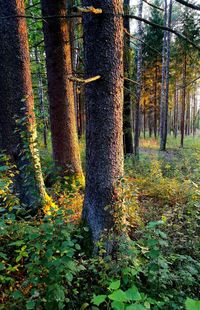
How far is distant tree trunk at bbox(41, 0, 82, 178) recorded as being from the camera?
17.3ft

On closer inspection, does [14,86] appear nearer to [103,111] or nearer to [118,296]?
[103,111]

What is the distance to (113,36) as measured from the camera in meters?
2.88

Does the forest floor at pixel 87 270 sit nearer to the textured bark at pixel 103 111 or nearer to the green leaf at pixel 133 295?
the green leaf at pixel 133 295

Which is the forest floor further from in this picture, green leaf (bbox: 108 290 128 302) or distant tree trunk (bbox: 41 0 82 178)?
distant tree trunk (bbox: 41 0 82 178)

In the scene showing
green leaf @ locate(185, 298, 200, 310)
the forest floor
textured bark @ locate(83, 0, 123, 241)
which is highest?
textured bark @ locate(83, 0, 123, 241)

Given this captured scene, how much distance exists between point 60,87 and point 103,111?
2.89 meters

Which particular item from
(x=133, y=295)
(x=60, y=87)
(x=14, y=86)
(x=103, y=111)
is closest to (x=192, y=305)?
(x=133, y=295)

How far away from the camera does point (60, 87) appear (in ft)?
18.0

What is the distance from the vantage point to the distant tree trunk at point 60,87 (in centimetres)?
526

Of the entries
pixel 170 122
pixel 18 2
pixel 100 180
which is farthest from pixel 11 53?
pixel 170 122

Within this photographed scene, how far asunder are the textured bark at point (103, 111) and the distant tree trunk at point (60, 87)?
223cm

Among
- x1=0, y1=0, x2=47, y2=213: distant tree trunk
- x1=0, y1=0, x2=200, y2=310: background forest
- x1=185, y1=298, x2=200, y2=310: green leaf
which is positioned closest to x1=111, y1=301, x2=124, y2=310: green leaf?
x1=0, y1=0, x2=200, y2=310: background forest

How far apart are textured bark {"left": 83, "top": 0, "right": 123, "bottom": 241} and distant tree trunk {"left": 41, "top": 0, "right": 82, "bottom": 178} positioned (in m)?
2.23

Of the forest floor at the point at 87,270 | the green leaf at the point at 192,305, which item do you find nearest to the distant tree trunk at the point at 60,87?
the forest floor at the point at 87,270
